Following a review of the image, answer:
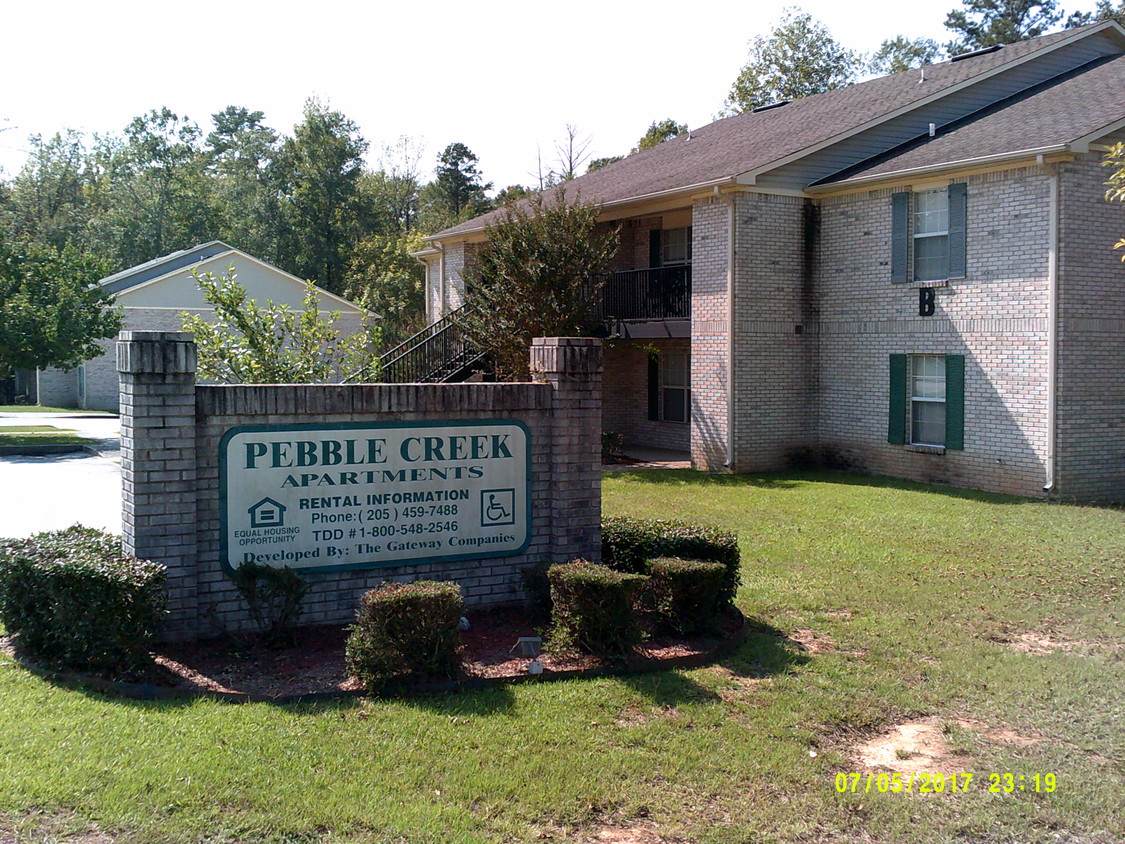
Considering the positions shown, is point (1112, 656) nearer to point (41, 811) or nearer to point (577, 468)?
point (577, 468)

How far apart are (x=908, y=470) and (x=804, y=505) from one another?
3.56 meters

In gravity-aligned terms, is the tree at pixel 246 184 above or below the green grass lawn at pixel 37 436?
above

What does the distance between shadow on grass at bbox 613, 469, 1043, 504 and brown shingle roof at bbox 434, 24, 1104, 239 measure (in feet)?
16.8

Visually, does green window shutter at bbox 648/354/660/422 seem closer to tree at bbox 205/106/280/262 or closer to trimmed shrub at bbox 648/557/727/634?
trimmed shrub at bbox 648/557/727/634

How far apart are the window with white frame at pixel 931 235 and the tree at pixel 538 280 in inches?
209

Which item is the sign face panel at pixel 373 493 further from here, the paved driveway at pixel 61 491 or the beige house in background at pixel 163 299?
the beige house in background at pixel 163 299

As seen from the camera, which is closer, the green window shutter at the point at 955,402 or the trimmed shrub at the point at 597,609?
the trimmed shrub at the point at 597,609

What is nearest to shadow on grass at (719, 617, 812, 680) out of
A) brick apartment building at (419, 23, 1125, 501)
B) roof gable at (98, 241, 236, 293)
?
brick apartment building at (419, 23, 1125, 501)

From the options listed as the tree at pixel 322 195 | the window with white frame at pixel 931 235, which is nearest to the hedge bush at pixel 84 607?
the window with white frame at pixel 931 235

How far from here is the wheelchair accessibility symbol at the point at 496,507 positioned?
8.23 m

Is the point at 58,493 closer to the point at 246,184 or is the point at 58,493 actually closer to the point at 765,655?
the point at 765,655

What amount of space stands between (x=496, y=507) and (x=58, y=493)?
11405 mm

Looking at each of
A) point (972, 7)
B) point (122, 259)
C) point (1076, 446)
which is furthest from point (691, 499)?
point (122, 259)

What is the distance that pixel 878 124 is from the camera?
18.9 meters
